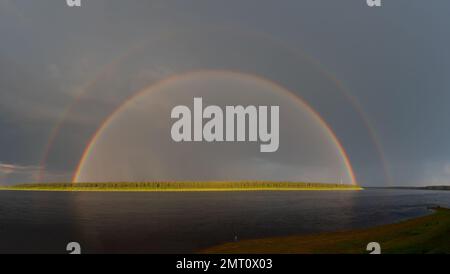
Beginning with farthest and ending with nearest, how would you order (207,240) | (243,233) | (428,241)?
1. (243,233)
2. (207,240)
3. (428,241)
